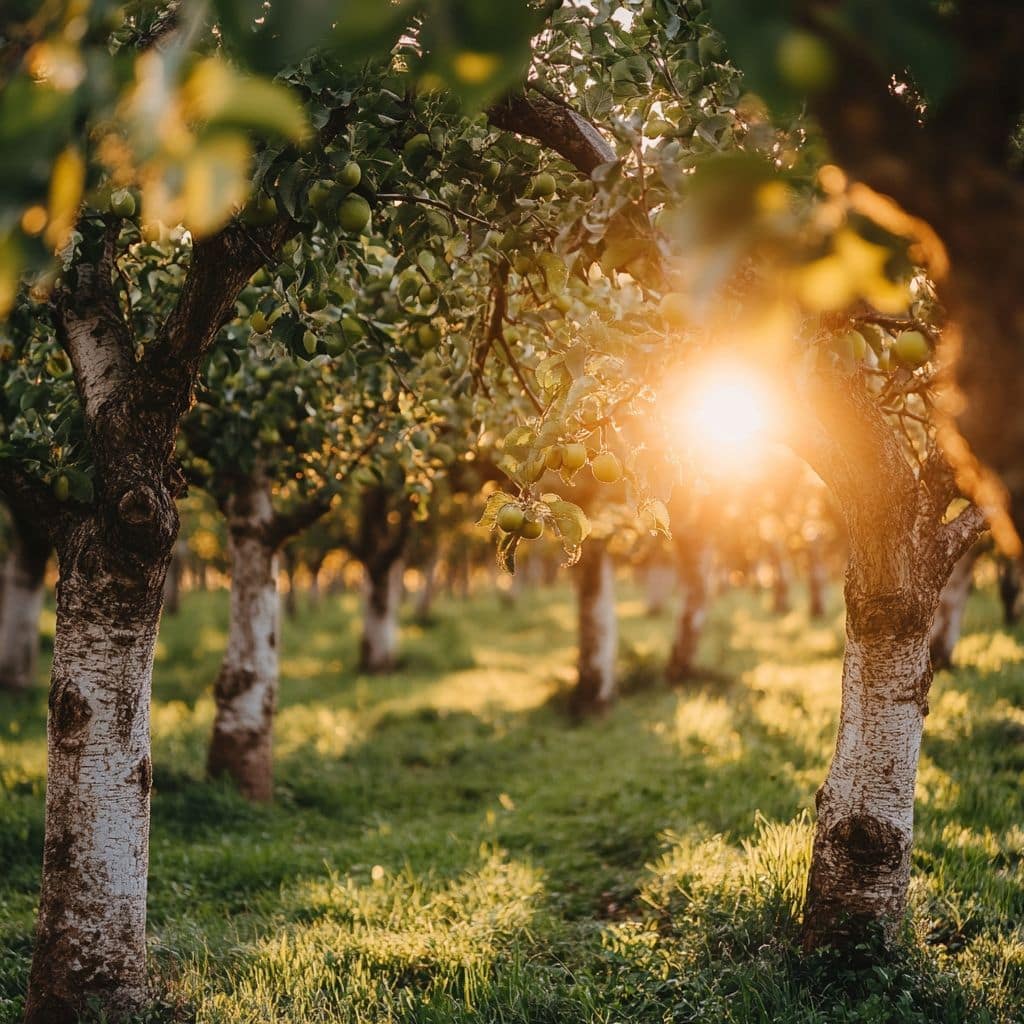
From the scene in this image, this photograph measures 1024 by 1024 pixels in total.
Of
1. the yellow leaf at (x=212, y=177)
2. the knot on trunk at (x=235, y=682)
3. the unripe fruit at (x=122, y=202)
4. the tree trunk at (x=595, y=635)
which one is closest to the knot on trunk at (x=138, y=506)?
the unripe fruit at (x=122, y=202)

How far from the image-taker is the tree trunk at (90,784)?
11.7 ft

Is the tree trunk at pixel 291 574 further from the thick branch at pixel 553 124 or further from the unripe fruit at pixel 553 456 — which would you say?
the unripe fruit at pixel 553 456

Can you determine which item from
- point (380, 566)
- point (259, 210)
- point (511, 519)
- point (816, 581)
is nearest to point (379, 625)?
point (380, 566)

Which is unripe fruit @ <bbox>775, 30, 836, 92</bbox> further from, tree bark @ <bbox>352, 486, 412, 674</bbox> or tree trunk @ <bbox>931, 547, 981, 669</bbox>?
tree bark @ <bbox>352, 486, 412, 674</bbox>

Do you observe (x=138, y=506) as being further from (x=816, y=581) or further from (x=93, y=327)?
(x=816, y=581)

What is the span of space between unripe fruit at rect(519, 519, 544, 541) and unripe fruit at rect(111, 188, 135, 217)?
1.97 m

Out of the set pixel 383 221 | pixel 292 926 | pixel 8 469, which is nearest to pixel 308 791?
pixel 292 926

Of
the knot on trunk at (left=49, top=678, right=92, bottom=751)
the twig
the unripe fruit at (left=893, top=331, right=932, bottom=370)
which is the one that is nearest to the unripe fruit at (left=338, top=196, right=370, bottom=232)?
the twig

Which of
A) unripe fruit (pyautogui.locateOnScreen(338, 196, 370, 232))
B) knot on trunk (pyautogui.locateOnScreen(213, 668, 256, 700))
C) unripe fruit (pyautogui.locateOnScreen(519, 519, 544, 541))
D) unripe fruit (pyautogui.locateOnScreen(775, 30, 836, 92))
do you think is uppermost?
unripe fruit (pyautogui.locateOnScreen(338, 196, 370, 232))

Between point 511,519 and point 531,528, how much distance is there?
8 centimetres

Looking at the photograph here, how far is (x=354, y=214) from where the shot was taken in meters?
3.01

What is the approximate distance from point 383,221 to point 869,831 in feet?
11.5

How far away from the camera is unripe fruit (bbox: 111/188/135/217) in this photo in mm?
3166

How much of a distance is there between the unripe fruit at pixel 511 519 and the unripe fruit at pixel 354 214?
115 centimetres
